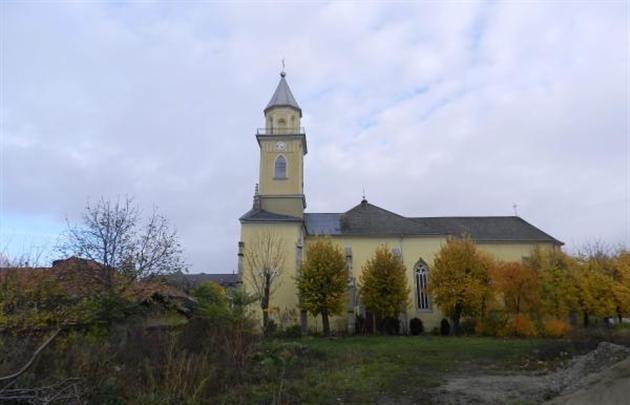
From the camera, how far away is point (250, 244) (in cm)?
3125

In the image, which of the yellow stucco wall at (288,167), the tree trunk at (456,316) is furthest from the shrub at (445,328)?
the yellow stucco wall at (288,167)

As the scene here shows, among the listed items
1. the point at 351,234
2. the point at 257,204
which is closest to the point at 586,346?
the point at 351,234

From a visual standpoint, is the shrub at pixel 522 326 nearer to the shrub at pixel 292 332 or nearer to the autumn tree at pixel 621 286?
the autumn tree at pixel 621 286

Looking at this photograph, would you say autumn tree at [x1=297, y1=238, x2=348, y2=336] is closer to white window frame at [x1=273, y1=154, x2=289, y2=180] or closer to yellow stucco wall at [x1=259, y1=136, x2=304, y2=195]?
yellow stucco wall at [x1=259, y1=136, x2=304, y2=195]

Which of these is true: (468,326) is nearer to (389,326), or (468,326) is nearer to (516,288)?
(516,288)

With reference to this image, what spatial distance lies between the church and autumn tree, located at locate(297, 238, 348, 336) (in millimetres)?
2383

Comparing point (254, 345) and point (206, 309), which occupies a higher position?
point (206, 309)

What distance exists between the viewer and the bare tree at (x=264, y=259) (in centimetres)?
3050

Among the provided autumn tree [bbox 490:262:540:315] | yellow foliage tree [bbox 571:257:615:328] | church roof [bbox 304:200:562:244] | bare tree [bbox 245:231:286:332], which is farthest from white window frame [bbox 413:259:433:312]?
bare tree [bbox 245:231:286:332]

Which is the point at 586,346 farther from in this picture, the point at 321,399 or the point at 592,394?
the point at 321,399

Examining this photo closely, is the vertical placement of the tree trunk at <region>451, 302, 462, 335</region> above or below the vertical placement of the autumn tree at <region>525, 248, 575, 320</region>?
below

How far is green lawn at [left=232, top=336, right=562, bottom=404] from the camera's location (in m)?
9.16

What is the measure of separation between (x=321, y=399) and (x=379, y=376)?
3.40 m

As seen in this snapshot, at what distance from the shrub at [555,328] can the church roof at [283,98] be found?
23879 mm
